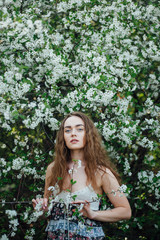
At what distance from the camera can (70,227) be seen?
2037 mm

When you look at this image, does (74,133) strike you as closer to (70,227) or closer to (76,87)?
(70,227)

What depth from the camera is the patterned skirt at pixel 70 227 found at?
2.00 m

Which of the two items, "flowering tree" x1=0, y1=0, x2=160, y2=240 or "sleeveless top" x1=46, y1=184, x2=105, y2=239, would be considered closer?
"sleeveless top" x1=46, y1=184, x2=105, y2=239

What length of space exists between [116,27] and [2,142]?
228 cm

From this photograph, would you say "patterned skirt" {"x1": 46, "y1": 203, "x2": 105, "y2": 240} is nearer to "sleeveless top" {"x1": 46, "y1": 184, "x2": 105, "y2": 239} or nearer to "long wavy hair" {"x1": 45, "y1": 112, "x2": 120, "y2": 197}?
"sleeveless top" {"x1": 46, "y1": 184, "x2": 105, "y2": 239}

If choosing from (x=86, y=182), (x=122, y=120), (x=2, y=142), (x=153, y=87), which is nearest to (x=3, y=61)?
(x=2, y=142)

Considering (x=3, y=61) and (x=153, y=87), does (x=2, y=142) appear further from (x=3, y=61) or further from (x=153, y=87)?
(x=153, y=87)

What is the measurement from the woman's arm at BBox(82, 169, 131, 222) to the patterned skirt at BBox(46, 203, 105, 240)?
3.6 inches

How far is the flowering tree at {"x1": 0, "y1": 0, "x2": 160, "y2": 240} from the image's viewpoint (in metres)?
2.87

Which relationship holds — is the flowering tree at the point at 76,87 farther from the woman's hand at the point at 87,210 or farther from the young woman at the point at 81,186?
the woman's hand at the point at 87,210

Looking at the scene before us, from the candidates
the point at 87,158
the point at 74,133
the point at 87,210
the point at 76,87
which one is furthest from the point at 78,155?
the point at 76,87

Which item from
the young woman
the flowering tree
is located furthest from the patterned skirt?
the flowering tree

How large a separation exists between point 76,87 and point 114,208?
1.47 meters

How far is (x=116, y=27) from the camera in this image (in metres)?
3.46
